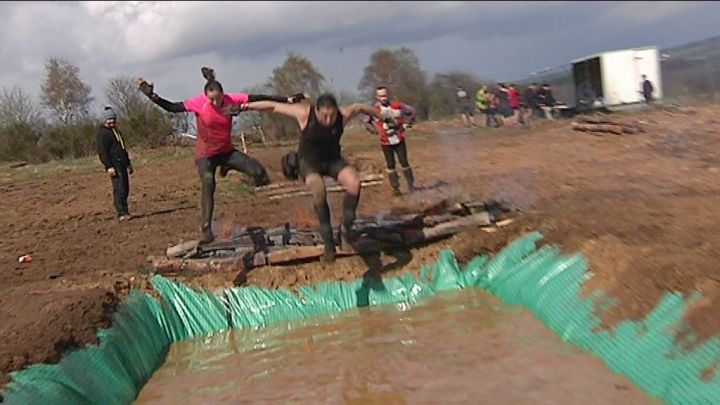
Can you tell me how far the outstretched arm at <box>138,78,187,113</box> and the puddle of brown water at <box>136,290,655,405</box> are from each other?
8.43 ft

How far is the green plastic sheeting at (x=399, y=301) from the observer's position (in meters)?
6.15

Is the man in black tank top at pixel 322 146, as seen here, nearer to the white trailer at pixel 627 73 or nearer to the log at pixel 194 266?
the log at pixel 194 266

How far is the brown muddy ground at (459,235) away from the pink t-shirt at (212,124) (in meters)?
1.51

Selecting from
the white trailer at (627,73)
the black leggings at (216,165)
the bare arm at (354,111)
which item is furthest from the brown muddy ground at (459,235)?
the white trailer at (627,73)

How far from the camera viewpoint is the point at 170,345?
9.66 meters

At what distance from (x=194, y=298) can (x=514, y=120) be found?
2067 centimetres

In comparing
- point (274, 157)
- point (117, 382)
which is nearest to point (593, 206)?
point (117, 382)

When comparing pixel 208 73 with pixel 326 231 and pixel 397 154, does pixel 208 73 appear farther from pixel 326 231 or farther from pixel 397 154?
pixel 397 154

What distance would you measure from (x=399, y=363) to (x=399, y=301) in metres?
2.45

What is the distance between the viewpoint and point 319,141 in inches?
362

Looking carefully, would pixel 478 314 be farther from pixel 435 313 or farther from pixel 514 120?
pixel 514 120

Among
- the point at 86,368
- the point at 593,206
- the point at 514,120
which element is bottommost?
the point at 514,120

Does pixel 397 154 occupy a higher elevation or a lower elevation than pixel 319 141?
lower

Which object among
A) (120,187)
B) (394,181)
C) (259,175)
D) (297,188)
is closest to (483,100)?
(297,188)
